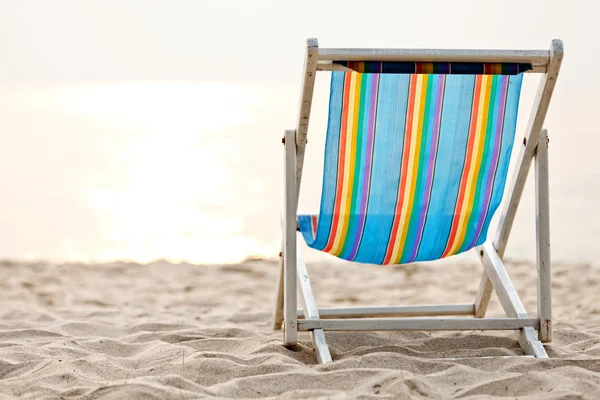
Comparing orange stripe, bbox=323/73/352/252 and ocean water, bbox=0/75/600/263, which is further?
ocean water, bbox=0/75/600/263

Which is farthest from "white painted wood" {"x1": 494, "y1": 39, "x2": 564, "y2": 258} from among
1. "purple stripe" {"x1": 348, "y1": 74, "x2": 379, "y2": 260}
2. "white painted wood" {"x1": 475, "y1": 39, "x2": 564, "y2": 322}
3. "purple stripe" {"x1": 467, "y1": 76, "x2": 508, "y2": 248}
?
"purple stripe" {"x1": 348, "y1": 74, "x2": 379, "y2": 260}

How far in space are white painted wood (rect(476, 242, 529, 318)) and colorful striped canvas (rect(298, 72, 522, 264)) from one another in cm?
18

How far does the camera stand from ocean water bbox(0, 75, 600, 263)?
6926 millimetres

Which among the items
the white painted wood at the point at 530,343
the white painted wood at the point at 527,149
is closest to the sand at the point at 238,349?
the white painted wood at the point at 530,343

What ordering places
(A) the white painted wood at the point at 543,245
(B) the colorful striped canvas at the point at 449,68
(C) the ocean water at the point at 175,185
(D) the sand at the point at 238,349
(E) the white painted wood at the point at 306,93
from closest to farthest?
(D) the sand at the point at 238,349 → (E) the white painted wood at the point at 306,93 → (B) the colorful striped canvas at the point at 449,68 → (A) the white painted wood at the point at 543,245 → (C) the ocean water at the point at 175,185

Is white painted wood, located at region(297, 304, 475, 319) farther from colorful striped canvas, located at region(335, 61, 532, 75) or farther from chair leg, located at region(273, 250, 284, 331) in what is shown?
colorful striped canvas, located at region(335, 61, 532, 75)

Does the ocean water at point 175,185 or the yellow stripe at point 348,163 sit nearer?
the yellow stripe at point 348,163

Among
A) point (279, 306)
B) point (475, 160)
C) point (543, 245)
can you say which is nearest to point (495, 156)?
point (475, 160)

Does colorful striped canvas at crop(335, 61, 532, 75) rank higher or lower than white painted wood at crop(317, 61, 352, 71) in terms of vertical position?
higher

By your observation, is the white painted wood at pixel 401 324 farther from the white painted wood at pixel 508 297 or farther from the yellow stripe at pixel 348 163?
the yellow stripe at pixel 348 163

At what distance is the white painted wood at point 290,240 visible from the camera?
9.43 ft

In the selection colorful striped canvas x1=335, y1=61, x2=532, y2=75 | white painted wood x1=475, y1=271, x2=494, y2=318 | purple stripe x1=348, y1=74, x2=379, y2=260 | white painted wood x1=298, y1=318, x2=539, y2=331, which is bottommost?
white painted wood x1=298, y1=318, x2=539, y2=331

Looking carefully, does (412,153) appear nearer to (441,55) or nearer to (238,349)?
(441,55)

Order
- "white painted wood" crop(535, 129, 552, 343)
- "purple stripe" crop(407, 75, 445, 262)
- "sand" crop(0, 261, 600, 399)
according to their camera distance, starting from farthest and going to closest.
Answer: "white painted wood" crop(535, 129, 552, 343) → "purple stripe" crop(407, 75, 445, 262) → "sand" crop(0, 261, 600, 399)
